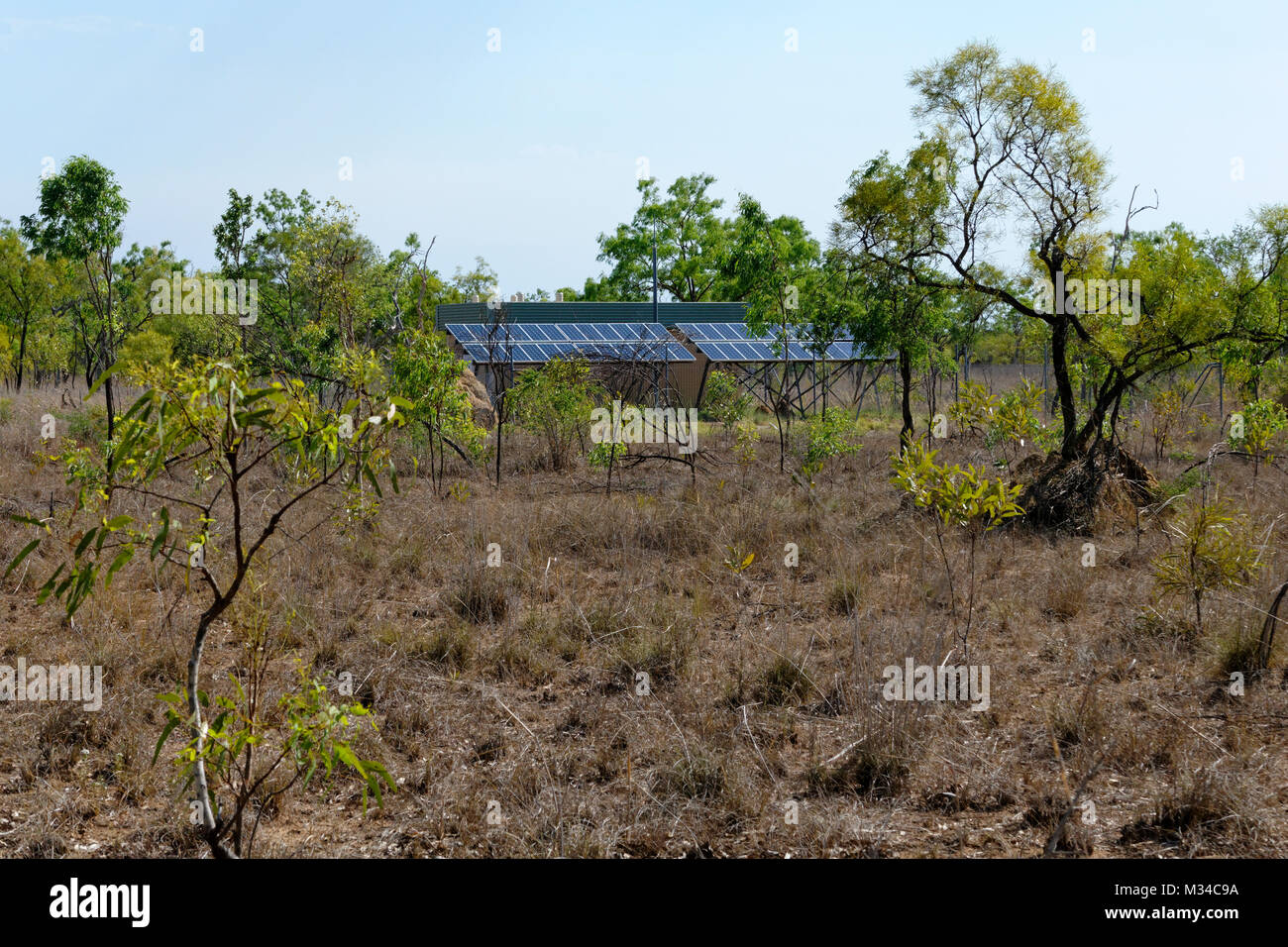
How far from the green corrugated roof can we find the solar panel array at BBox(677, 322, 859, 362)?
311 cm

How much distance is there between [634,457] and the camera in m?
12.9

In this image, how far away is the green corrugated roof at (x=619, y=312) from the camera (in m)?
33.1

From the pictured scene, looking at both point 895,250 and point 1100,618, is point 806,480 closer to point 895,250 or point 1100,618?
point 895,250

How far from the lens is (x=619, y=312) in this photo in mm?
34562

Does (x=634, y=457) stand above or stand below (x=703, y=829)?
above

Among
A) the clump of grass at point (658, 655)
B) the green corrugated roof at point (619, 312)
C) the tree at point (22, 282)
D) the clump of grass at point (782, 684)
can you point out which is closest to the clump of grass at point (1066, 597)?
the clump of grass at point (782, 684)

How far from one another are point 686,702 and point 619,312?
29892mm

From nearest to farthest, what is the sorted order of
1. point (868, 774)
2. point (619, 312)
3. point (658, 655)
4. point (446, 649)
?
point (868, 774)
point (658, 655)
point (446, 649)
point (619, 312)

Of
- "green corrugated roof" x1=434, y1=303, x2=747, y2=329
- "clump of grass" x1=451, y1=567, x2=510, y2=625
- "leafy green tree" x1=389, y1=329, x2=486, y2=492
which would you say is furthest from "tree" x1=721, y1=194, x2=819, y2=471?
"clump of grass" x1=451, y1=567, x2=510, y2=625

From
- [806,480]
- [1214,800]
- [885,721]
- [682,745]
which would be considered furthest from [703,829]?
[806,480]

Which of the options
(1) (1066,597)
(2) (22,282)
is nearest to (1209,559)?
(1) (1066,597)

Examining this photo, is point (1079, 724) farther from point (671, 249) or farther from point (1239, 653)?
point (671, 249)

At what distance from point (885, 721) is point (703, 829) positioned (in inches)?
44.4
